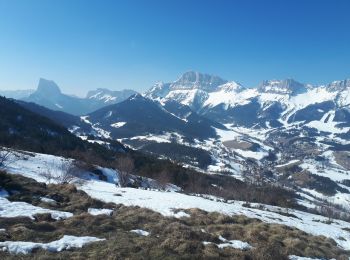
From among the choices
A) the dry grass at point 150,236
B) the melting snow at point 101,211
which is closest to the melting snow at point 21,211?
the dry grass at point 150,236

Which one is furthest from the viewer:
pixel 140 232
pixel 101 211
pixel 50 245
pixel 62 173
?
pixel 62 173

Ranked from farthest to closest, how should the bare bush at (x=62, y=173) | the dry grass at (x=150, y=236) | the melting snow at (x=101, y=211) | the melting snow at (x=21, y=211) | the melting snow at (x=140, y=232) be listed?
the bare bush at (x=62, y=173)
the melting snow at (x=101, y=211)
the melting snow at (x=21, y=211)
the melting snow at (x=140, y=232)
the dry grass at (x=150, y=236)

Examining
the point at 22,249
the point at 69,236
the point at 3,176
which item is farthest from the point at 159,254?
the point at 3,176

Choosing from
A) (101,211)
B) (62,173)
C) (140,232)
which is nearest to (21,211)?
(101,211)

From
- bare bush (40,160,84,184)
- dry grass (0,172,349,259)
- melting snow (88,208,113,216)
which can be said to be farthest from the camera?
bare bush (40,160,84,184)

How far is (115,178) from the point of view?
330 ft

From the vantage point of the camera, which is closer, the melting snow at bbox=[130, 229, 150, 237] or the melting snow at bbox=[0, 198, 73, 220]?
the melting snow at bbox=[130, 229, 150, 237]

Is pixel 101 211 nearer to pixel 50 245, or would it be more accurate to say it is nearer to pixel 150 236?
pixel 150 236

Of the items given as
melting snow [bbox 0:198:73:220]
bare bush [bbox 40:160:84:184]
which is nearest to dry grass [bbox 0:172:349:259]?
melting snow [bbox 0:198:73:220]

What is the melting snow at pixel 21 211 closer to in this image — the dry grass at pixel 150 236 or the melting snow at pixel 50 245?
the dry grass at pixel 150 236

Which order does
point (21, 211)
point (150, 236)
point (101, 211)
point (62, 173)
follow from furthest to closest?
point (62, 173), point (101, 211), point (21, 211), point (150, 236)

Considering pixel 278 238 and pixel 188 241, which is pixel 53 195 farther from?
pixel 278 238

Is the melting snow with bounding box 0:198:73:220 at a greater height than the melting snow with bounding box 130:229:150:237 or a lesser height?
lesser

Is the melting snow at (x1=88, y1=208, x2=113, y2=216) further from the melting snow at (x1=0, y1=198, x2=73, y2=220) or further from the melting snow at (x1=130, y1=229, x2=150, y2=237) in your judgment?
the melting snow at (x1=130, y1=229, x2=150, y2=237)
